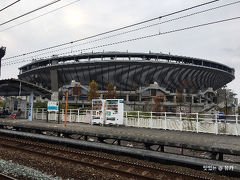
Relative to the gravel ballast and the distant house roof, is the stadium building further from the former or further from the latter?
the gravel ballast

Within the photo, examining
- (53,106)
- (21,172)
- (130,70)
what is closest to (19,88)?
(53,106)

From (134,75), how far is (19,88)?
63.7 metres

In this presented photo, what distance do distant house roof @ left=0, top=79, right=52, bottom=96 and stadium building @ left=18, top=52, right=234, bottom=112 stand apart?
152ft

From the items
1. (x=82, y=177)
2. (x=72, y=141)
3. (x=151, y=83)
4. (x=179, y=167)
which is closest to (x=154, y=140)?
(x=179, y=167)

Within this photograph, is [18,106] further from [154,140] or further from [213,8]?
[213,8]

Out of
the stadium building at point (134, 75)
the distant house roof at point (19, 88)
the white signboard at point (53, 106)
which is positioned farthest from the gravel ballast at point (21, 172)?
the stadium building at point (134, 75)

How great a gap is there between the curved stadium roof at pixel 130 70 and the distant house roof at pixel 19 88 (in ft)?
175

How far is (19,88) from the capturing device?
22625mm

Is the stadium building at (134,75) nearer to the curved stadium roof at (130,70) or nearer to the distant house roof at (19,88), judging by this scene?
the curved stadium roof at (130,70)

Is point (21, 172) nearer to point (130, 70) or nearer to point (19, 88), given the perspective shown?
point (19, 88)

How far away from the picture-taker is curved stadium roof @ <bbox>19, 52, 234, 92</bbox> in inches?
3098

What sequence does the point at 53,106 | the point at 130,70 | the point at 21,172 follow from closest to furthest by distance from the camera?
the point at 21,172
the point at 53,106
the point at 130,70

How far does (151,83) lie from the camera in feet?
280

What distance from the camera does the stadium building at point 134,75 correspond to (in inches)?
3027
